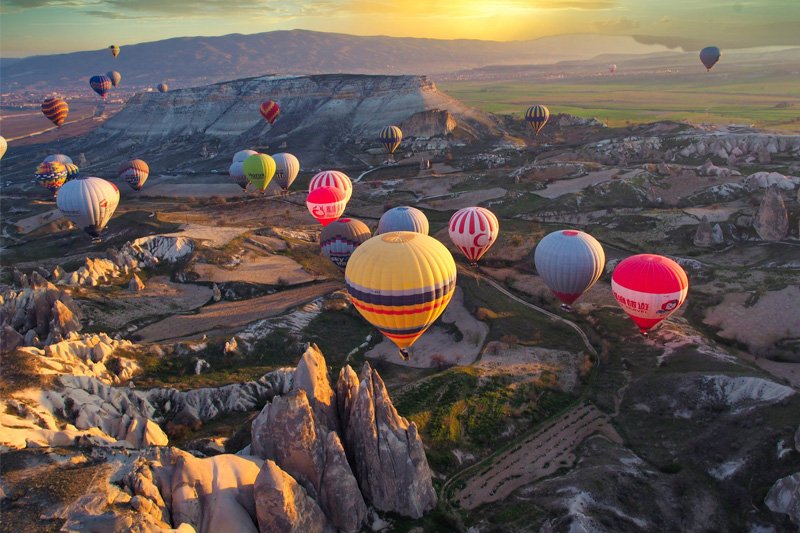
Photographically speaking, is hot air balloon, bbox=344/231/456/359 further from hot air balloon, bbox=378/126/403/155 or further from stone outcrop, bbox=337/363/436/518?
hot air balloon, bbox=378/126/403/155

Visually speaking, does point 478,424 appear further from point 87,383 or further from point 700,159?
point 700,159

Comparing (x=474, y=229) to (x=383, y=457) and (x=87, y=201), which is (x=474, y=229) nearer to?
(x=383, y=457)

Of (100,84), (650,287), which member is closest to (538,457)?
(650,287)

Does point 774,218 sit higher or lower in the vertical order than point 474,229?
higher

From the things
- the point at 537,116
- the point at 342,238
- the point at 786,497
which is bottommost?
the point at 786,497

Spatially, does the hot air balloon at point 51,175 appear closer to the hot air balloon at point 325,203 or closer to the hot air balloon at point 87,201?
the hot air balloon at point 87,201

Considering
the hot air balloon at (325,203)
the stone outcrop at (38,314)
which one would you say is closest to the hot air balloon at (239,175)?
the hot air balloon at (325,203)
